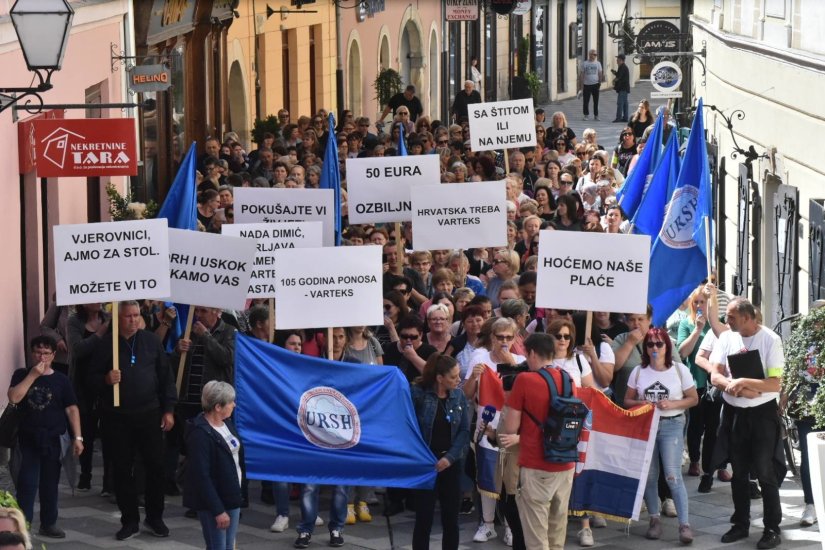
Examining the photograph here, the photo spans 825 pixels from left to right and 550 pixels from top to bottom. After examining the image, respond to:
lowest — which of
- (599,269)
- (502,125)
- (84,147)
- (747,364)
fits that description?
(747,364)

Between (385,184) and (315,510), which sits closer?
(315,510)

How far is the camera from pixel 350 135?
24.8 m

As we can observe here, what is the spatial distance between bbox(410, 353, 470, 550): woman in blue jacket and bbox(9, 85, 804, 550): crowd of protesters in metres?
0.01

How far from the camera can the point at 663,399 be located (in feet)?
37.3

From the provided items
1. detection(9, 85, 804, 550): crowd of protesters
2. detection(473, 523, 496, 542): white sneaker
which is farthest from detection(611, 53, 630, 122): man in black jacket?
detection(473, 523, 496, 542): white sneaker

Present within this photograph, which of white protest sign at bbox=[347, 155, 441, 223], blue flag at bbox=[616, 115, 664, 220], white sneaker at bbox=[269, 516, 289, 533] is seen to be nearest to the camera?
white sneaker at bbox=[269, 516, 289, 533]

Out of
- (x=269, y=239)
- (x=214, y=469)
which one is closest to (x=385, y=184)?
(x=269, y=239)

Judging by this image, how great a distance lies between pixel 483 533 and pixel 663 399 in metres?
1.50

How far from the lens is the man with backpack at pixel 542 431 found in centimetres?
998

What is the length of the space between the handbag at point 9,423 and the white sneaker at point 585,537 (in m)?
3.76

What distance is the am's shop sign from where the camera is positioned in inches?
597

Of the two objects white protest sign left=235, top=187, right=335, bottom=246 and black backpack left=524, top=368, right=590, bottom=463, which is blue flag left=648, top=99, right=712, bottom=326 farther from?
black backpack left=524, top=368, right=590, bottom=463

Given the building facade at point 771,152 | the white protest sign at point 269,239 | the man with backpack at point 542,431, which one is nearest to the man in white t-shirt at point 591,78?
the building facade at point 771,152

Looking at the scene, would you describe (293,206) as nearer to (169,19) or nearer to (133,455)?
(133,455)
